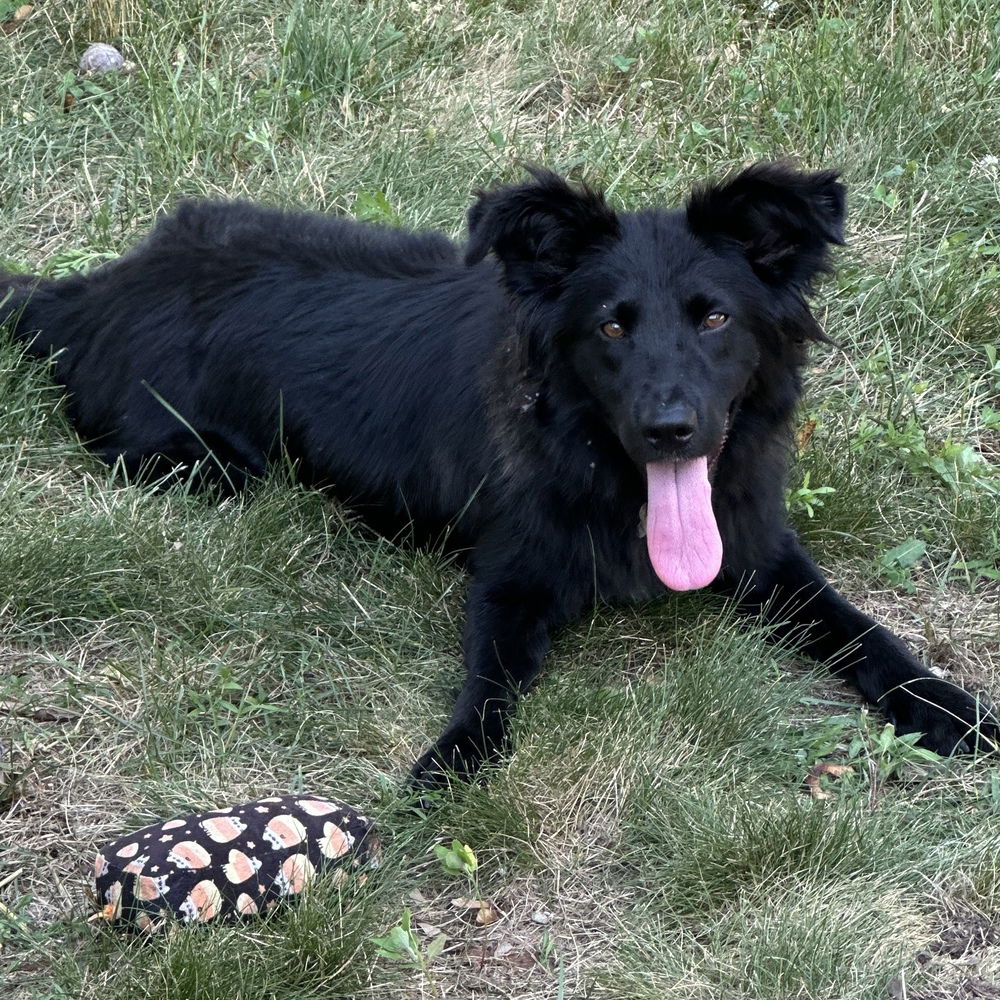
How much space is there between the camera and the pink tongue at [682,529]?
3.17 m

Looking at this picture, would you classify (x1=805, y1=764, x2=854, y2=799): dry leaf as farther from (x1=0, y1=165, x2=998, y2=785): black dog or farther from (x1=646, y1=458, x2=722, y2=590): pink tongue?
(x1=646, y1=458, x2=722, y2=590): pink tongue

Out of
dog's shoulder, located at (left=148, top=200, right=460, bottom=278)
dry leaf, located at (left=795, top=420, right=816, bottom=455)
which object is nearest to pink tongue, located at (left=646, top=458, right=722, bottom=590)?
dry leaf, located at (left=795, top=420, right=816, bottom=455)

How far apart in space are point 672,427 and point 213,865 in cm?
134

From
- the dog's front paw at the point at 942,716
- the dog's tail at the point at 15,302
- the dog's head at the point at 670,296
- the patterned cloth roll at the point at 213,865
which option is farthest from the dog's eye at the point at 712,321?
the dog's tail at the point at 15,302

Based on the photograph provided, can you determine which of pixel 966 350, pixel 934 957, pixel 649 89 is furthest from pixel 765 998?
pixel 649 89

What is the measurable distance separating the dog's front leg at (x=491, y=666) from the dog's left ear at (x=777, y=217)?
0.99m

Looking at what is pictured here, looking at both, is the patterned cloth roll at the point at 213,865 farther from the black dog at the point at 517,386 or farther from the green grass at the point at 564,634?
the black dog at the point at 517,386

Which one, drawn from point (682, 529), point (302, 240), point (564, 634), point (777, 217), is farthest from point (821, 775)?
point (302, 240)

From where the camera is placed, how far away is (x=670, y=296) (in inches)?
121

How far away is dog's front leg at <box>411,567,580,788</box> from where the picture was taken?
9.87 feet

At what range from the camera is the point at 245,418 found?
402cm

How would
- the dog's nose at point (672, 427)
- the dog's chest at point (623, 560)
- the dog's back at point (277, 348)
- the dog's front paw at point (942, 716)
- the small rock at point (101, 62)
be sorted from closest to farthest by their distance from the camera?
1. the dog's nose at point (672, 427)
2. the dog's front paw at point (942, 716)
3. the dog's chest at point (623, 560)
4. the dog's back at point (277, 348)
5. the small rock at point (101, 62)

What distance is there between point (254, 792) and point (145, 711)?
375 millimetres

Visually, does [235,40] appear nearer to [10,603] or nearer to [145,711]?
[10,603]
